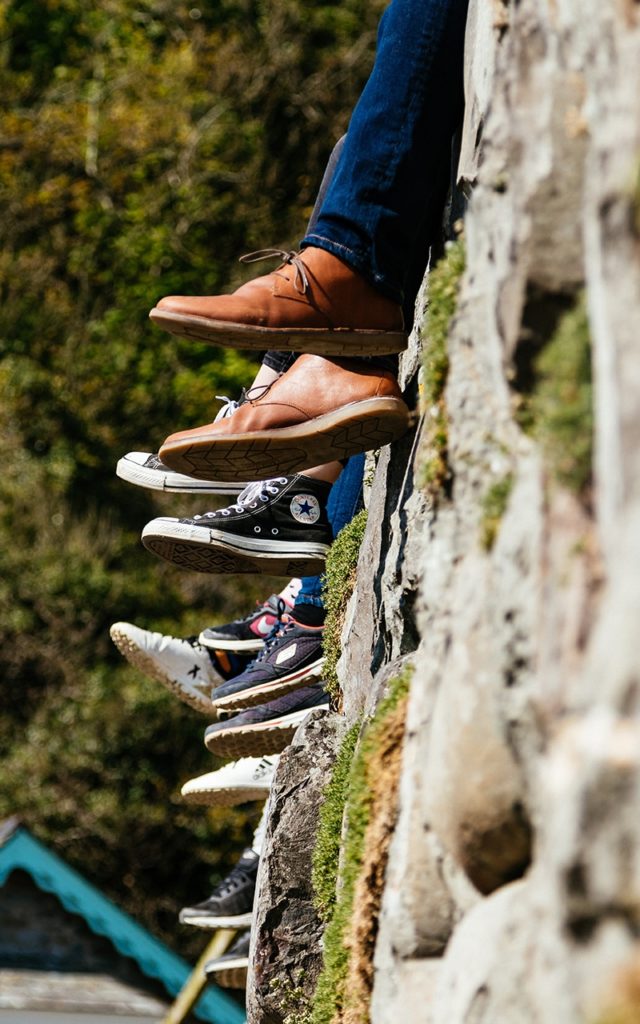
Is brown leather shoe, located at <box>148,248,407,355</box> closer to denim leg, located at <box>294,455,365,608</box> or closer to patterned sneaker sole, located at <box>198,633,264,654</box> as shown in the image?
denim leg, located at <box>294,455,365,608</box>

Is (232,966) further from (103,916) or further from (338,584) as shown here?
(103,916)

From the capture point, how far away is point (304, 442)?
3227 mm

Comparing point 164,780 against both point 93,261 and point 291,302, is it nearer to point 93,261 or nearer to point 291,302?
point 93,261

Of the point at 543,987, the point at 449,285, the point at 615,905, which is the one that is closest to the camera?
the point at 615,905

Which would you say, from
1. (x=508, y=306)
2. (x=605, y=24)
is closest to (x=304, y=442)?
(x=508, y=306)

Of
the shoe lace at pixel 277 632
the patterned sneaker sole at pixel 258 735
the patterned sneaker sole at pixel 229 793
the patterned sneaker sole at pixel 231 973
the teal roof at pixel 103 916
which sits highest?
the shoe lace at pixel 277 632

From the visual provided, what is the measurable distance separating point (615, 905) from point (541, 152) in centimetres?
108

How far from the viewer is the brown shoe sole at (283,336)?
9.99 ft

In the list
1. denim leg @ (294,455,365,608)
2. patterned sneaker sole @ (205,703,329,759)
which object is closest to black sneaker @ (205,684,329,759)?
patterned sneaker sole @ (205,703,329,759)

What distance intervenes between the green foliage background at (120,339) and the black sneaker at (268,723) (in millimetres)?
7695

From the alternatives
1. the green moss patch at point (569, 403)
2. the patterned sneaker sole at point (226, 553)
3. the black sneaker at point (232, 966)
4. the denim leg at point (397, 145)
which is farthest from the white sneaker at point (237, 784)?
the green moss patch at point (569, 403)

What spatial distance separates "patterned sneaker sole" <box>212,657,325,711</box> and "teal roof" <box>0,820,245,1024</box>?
486cm

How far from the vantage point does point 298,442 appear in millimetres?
3223

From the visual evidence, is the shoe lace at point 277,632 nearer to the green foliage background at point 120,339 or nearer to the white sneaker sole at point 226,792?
the white sneaker sole at point 226,792
